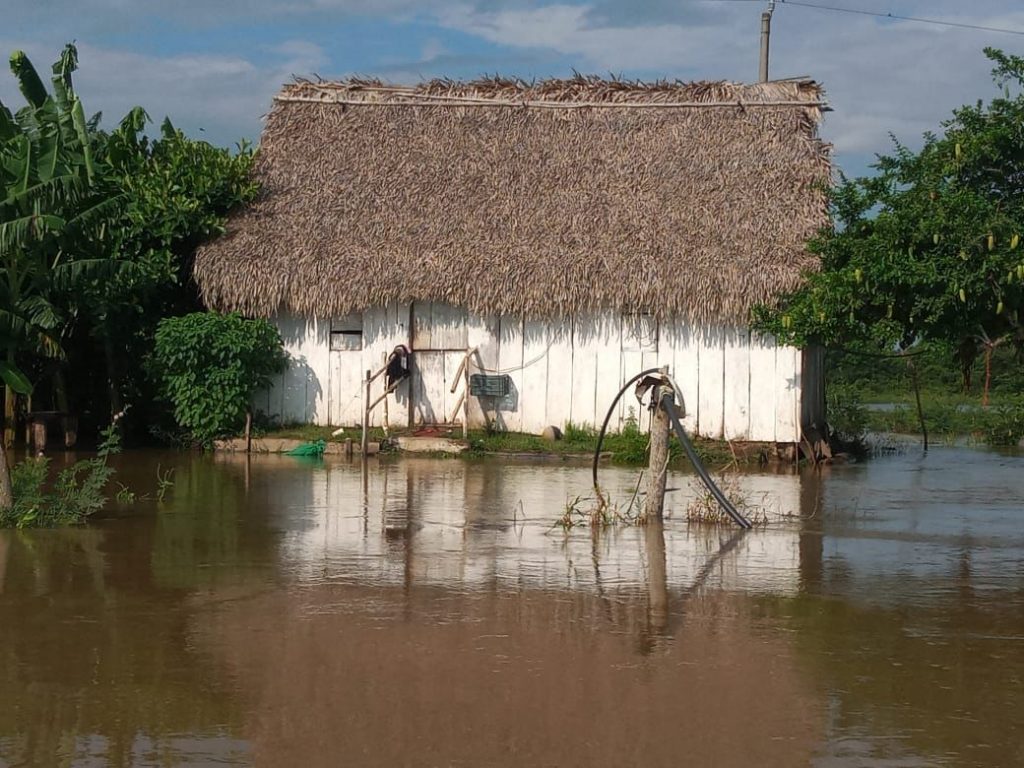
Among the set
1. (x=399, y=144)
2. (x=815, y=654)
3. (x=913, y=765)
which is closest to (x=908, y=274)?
(x=815, y=654)

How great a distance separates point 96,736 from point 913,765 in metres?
3.37

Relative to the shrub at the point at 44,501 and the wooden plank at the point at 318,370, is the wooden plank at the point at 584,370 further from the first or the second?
the shrub at the point at 44,501

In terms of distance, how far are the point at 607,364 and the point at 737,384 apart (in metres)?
1.78

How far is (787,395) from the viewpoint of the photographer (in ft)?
56.0

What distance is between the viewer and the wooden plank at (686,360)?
1756 centimetres

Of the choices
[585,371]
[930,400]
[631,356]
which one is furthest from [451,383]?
[930,400]

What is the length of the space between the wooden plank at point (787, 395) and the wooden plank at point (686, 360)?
108 cm

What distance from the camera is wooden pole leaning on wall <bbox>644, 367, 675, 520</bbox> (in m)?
11.0

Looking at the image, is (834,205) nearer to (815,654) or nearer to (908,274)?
(908,274)

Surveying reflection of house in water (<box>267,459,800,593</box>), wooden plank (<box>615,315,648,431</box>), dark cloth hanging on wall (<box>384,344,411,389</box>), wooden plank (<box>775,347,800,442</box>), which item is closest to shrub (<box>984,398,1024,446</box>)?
wooden plank (<box>775,347,800,442</box>)

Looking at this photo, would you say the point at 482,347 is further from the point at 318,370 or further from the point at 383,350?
the point at 318,370

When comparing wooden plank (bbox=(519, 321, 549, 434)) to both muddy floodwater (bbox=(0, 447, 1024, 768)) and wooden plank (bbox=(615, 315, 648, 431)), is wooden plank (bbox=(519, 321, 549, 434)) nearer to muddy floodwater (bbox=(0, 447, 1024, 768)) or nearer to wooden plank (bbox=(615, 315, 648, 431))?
wooden plank (bbox=(615, 315, 648, 431))

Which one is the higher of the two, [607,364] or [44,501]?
[607,364]

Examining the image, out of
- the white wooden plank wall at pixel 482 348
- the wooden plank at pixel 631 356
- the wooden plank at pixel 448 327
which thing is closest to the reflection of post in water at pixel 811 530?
the wooden plank at pixel 631 356
